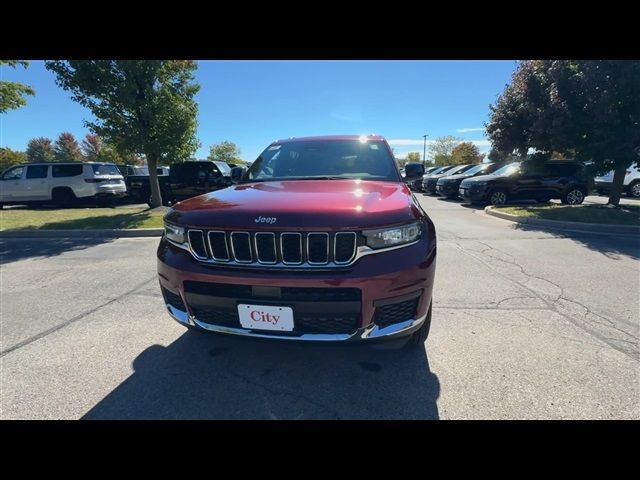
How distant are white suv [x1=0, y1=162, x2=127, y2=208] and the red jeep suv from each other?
12.9m

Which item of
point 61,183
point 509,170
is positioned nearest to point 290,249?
point 509,170

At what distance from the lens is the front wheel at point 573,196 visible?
1192 centimetres

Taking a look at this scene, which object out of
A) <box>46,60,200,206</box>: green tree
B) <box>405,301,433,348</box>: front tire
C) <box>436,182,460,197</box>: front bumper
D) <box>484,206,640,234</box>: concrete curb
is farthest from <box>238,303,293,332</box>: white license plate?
<box>436,182,460,197</box>: front bumper

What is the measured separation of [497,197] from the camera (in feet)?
39.3

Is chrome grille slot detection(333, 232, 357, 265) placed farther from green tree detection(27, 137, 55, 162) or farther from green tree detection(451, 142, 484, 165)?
green tree detection(27, 137, 55, 162)

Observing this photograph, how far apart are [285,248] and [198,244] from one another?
2.06ft

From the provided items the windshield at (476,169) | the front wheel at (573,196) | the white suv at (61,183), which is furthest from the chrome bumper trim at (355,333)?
the windshield at (476,169)

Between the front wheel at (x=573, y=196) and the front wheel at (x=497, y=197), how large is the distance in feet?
7.27

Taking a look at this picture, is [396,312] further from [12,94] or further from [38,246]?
[12,94]

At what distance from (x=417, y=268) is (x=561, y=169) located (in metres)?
13.1

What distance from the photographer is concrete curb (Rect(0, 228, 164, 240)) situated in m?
7.92

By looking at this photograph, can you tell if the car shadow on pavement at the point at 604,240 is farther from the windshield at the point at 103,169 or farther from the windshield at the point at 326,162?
the windshield at the point at 103,169

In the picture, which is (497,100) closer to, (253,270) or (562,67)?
(562,67)
